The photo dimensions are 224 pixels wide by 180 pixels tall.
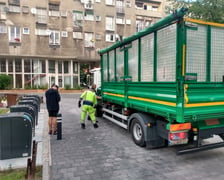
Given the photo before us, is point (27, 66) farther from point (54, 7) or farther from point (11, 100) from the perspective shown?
point (11, 100)

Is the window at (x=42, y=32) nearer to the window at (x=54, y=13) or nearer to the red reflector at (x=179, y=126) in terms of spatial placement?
the window at (x=54, y=13)

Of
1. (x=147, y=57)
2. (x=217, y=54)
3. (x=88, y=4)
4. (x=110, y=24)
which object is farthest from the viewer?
(x=110, y=24)

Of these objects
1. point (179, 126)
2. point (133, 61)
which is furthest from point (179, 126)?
point (133, 61)

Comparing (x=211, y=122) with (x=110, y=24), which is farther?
(x=110, y=24)

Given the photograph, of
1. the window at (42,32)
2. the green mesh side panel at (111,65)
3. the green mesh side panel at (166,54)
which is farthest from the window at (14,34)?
the green mesh side panel at (166,54)

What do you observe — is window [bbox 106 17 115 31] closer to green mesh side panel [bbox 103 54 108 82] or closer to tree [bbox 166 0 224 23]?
tree [bbox 166 0 224 23]

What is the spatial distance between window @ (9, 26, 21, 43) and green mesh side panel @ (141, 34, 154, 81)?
77.5 feet

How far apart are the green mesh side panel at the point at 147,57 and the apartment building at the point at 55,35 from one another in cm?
1851

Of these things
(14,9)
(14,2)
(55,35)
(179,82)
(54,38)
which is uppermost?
(14,2)

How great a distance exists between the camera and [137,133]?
5.23 m

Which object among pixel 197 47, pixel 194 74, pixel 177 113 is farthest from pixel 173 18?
pixel 177 113

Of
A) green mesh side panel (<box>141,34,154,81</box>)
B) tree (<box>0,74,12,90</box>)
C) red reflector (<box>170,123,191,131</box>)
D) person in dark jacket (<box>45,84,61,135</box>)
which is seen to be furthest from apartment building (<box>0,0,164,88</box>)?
red reflector (<box>170,123,191,131</box>)

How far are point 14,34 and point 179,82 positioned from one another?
25517 mm

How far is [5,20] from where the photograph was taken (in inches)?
911
